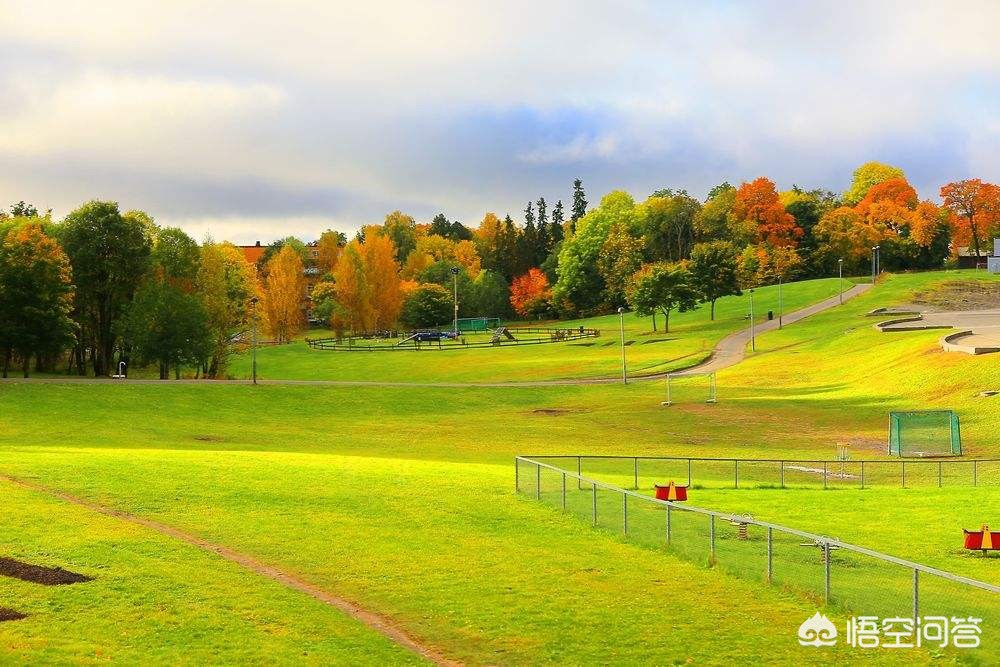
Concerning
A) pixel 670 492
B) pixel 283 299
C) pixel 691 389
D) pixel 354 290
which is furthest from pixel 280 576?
pixel 283 299

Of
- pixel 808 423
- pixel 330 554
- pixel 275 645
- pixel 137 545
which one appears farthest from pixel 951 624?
pixel 808 423

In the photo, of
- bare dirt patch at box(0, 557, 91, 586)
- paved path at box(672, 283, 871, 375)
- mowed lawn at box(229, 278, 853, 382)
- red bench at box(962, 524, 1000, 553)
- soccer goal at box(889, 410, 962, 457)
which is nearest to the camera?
bare dirt patch at box(0, 557, 91, 586)

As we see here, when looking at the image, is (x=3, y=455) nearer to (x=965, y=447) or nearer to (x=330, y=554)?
(x=330, y=554)

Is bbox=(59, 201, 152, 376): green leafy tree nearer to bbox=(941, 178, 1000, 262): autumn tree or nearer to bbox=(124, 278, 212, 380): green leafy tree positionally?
bbox=(124, 278, 212, 380): green leafy tree

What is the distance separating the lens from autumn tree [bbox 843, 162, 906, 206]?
189 metres

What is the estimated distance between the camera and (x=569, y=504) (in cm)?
2872

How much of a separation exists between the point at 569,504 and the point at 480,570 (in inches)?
317

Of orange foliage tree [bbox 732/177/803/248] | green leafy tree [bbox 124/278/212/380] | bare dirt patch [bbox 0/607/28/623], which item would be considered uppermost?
orange foliage tree [bbox 732/177/803/248]

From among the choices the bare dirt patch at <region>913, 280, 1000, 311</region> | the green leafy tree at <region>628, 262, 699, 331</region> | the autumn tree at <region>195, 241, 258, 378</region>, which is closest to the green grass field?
the autumn tree at <region>195, 241, 258, 378</region>

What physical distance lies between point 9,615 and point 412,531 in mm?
10137

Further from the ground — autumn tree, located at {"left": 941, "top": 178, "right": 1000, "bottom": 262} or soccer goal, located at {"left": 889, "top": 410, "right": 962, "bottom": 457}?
autumn tree, located at {"left": 941, "top": 178, "right": 1000, "bottom": 262}

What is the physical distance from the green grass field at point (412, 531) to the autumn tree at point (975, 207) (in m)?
117

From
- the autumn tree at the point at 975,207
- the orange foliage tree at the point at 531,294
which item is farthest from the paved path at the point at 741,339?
the orange foliage tree at the point at 531,294

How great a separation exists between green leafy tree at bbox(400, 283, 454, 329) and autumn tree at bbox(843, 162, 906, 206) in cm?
7589
